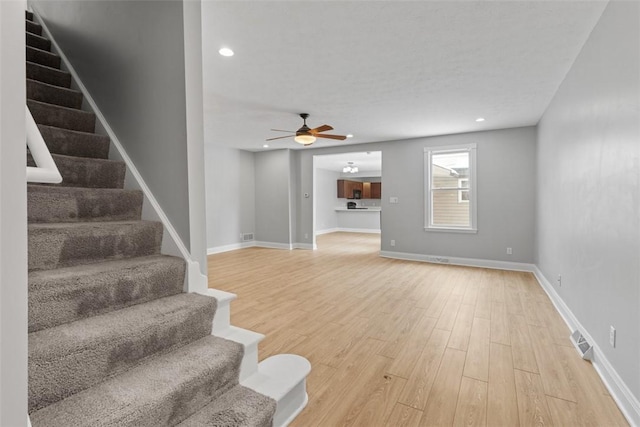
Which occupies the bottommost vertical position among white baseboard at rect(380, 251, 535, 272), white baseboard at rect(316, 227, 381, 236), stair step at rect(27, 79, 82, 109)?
white baseboard at rect(380, 251, 535, 272)

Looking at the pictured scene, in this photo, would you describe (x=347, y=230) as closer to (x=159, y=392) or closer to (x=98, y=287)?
(x=98, y=287)

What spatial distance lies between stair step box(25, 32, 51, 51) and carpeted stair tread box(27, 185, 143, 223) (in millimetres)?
1912

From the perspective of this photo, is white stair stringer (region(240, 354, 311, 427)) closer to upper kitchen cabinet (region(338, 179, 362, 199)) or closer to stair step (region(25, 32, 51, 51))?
stair step (region(25, 32, 51, 51))

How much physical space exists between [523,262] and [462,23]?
4440 millimetres

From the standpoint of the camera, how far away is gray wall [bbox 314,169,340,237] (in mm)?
10875

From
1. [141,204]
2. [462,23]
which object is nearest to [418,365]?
[141,204]

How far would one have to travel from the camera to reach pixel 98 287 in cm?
142

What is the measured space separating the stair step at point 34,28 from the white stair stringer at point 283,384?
385 centimetres

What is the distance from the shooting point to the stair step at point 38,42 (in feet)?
9.14

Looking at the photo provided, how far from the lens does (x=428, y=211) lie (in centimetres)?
604

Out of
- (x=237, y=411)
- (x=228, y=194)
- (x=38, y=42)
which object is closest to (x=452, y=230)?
(x=228, y=194)

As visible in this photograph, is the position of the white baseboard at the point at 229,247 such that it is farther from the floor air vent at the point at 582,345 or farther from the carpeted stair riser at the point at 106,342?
the floor air vent at the point at 582,345

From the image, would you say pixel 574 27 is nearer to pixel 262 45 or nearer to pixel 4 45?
pixel 262 45

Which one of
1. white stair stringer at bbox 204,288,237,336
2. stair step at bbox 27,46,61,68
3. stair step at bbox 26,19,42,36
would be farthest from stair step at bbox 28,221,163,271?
stair step at bbox 26,19,42,36
